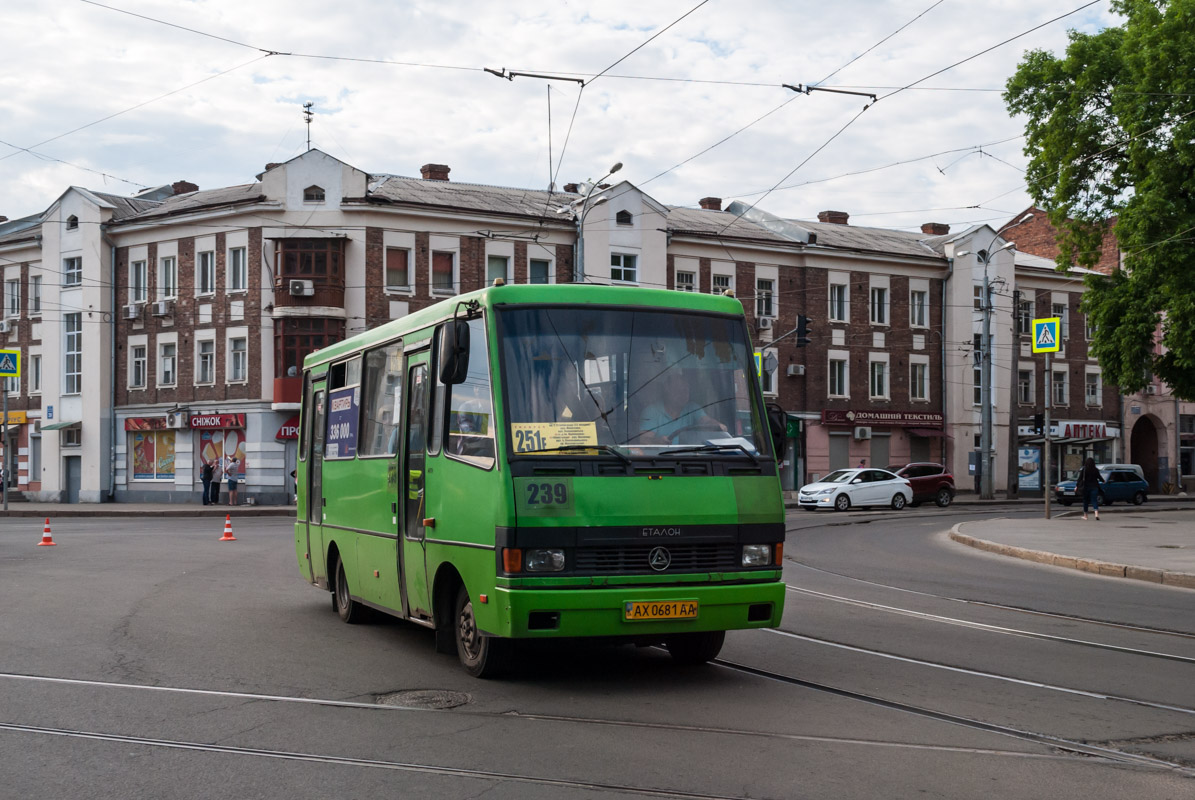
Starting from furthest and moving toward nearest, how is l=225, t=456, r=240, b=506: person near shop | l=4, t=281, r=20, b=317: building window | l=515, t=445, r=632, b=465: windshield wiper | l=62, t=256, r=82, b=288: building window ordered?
l=4, t=281, r=20, b=317: building window, l=62, t=256, r=82, b=288: building window, l=225, t=456, r=240, b=506: person near shop, l=515, t=445, r=632, b=465: windshield wiper

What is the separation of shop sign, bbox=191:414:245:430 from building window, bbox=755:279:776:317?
784 inches

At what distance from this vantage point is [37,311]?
161ft

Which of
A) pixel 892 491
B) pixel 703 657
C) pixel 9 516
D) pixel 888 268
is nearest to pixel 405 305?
pixel 9 516

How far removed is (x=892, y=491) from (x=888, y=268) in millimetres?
14839

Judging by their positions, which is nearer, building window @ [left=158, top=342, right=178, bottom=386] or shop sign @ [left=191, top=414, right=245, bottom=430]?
shop sign @ [left=191, top=414, right=245, bottom=430]

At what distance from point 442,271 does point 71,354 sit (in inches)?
596

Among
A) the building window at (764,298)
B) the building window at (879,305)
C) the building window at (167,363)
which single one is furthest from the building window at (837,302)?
the building window at (167,363)

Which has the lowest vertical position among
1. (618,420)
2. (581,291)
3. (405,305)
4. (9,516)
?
(9,516)

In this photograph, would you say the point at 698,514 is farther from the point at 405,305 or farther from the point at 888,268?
the point at 888,268

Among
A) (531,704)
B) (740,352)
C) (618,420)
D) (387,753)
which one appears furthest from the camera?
(740,352)

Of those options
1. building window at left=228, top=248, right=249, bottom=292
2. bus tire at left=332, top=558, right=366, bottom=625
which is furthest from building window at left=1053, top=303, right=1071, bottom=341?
bus tire at left=332, top=558, right=366, bottom=625

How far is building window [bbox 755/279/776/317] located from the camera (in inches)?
1938

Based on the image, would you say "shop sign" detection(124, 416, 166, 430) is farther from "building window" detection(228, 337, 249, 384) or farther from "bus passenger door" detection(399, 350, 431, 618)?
"bus passenger door" detection(399, 350, 431, 618)

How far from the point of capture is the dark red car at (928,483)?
42969 mm
